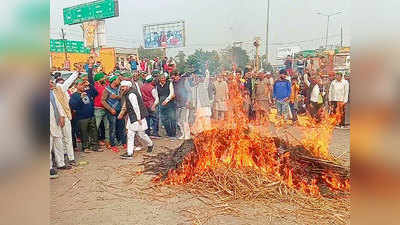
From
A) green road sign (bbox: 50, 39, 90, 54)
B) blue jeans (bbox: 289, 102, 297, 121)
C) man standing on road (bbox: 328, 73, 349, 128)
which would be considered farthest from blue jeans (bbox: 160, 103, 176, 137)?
blue jeans (bbox: 289, 102, 297, 121)

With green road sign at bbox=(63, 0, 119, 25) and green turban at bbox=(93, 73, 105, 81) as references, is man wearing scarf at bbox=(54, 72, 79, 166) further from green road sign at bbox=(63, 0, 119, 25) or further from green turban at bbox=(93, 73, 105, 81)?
green road sign at bbox=(63, 0, 119, 25)

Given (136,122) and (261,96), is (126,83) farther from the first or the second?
(261,96)

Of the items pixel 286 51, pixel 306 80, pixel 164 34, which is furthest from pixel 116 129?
pixel 306 80

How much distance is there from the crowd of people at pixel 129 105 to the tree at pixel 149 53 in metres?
0.06

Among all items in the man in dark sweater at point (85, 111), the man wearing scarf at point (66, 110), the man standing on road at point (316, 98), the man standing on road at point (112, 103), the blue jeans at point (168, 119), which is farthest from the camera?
the man standing on road at point (316, 98)

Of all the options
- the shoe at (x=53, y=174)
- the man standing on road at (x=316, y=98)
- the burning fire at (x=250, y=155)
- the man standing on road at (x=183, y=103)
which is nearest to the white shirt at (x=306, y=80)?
the man standing on road at (x=316, y=98)

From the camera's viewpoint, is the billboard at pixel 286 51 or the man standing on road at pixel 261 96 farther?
the man standing on road at pixel 261 96

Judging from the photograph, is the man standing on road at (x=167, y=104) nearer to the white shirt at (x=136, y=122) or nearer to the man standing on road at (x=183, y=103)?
the man standing on road at (x=183, y=103)

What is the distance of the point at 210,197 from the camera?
3.45 metres

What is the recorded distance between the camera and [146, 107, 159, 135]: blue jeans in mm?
3766

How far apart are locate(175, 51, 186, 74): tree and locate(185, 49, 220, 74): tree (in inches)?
2.0

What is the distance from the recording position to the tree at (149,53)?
11.4 feet
